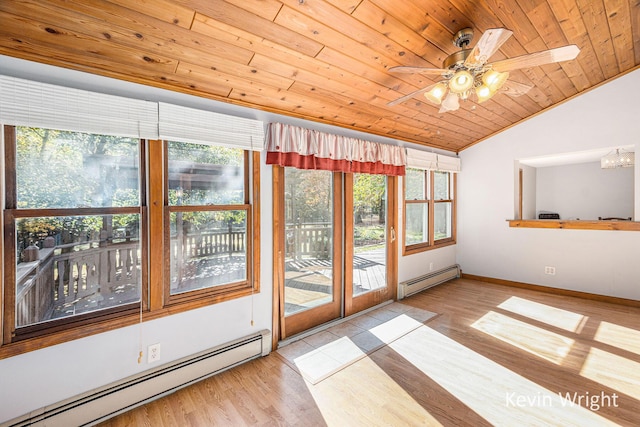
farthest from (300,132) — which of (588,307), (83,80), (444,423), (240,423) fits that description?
(588,307)

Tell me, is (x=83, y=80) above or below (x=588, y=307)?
above

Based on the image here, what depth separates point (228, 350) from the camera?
8.13 ft

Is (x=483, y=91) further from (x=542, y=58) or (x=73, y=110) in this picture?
(x=73, y=110)

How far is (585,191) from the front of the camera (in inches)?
215

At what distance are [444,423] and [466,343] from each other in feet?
4.06

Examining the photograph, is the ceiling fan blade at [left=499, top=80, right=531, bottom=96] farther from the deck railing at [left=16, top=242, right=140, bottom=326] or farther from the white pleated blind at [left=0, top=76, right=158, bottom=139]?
the deck railing at [left=16, top=242, right=140, bottom=326]

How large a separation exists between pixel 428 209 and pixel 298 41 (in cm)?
371

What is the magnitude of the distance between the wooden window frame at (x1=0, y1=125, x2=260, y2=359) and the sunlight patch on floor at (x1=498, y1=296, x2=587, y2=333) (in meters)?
3.46

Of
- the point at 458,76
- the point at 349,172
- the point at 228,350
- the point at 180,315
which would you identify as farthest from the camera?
the point at 349,172

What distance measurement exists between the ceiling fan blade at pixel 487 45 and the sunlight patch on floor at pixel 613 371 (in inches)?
106

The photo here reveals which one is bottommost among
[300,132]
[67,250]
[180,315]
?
[180,315]

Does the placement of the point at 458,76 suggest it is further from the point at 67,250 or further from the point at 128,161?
the point at 67,250

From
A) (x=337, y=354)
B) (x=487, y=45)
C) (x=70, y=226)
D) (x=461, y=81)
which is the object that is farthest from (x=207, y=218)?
(x=487, y=45)

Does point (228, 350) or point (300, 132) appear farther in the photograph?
point (300, 132)
